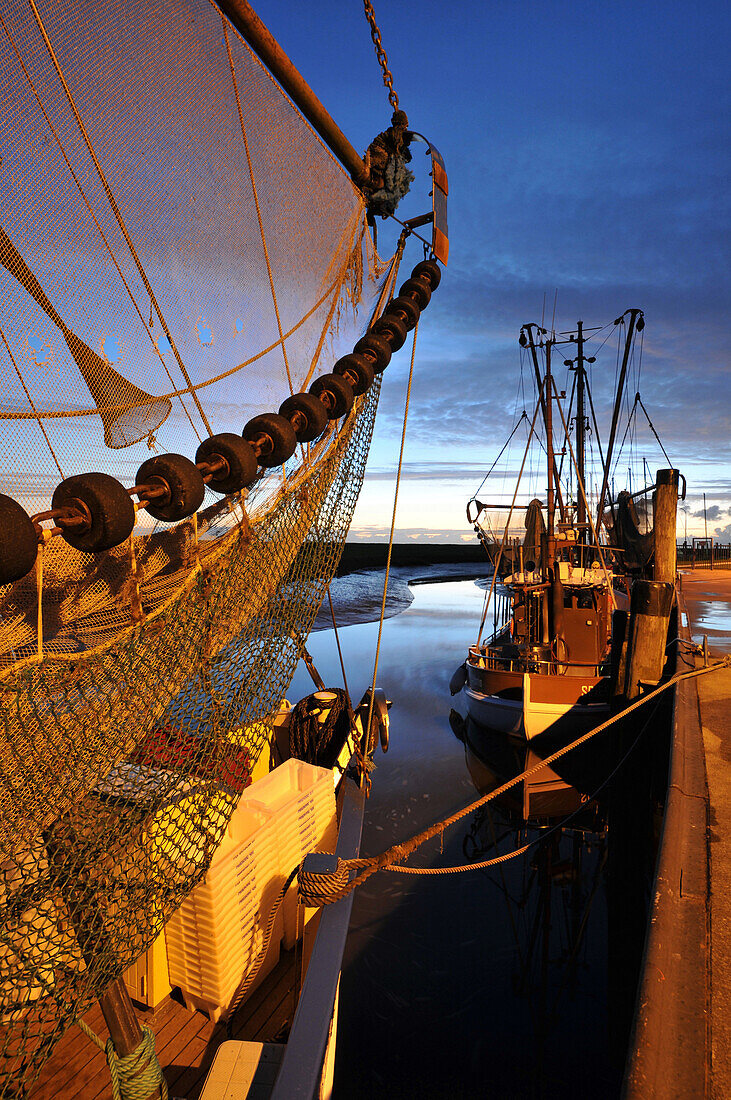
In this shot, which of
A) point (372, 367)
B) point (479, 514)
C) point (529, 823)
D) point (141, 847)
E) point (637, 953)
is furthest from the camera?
point (479, 514)

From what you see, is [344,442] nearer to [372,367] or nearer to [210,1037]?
[372,367]

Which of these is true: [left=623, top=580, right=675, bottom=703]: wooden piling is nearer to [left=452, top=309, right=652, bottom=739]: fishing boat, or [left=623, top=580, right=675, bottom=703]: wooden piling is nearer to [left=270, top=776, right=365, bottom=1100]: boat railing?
[left=452, top=309, right=652, bottom=739]: fishing boat

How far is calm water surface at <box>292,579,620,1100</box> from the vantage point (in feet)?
16.9

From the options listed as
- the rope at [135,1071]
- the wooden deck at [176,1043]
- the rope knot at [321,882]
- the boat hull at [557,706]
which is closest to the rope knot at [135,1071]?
the rope at [135,1071]

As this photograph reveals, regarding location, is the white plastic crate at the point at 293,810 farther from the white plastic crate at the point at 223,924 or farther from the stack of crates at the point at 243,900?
the white plastic crate at the point at 223,924

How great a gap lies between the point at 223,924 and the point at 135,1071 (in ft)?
2.96

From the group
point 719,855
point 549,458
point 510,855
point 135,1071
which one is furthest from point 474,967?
point 549,458

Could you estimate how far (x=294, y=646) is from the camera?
326 cm

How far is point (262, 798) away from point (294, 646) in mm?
1416

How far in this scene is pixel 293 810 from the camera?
397 cm

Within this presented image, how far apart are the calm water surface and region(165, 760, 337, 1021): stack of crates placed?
267 cm

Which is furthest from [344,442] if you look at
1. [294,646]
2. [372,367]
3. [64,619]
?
[64,619]

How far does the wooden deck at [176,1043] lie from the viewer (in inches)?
117

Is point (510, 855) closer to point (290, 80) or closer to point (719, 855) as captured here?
point (719, 855)
